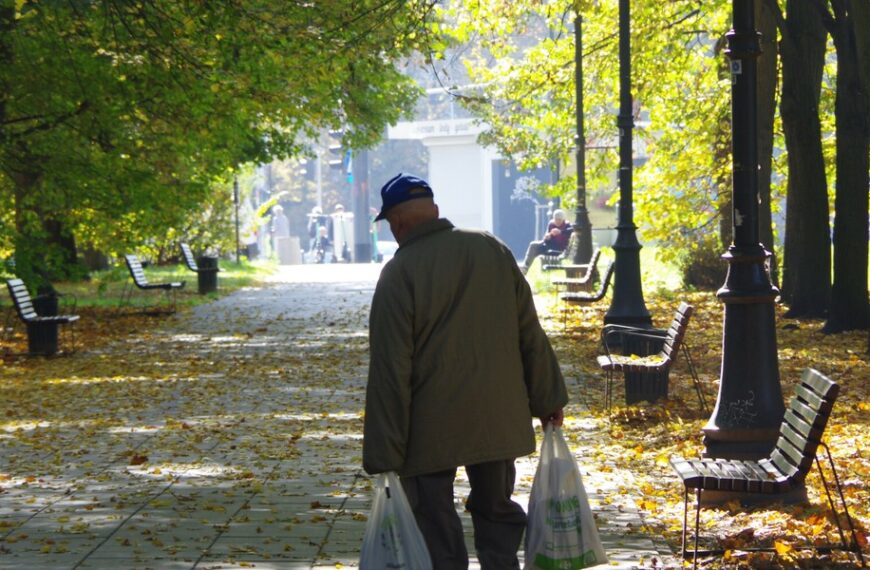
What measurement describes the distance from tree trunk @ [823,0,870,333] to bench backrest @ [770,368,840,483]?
433 inches

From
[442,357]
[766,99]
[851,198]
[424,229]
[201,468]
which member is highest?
[766,99]

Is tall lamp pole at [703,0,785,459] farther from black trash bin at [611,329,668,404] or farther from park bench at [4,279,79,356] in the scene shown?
park bench at [4,279,79,356]

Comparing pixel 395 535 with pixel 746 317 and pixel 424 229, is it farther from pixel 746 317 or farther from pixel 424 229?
pixel 746 317

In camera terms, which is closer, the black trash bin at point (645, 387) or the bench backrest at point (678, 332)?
the bench backrest at point (678, 332)

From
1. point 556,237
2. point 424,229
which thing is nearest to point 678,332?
point 424,229

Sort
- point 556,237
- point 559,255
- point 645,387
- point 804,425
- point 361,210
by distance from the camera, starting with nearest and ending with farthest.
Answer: point 804,425
point 645,387
point 559,255
point 556,237
point 361,210

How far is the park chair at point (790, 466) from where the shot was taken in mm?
6574

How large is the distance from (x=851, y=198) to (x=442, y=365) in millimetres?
13295

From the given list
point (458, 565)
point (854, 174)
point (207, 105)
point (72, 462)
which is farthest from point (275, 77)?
point (458, 565)

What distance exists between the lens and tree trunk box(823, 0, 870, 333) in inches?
696

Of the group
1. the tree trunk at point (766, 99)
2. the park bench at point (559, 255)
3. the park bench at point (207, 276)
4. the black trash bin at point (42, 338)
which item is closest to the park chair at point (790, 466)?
the black trash bin at point (42, 338)

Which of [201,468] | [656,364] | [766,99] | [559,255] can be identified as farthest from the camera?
[559,255]

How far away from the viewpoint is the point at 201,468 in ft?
31.8

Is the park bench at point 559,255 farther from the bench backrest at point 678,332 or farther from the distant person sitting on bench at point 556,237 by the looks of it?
the bench backrest at point 678,332
